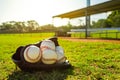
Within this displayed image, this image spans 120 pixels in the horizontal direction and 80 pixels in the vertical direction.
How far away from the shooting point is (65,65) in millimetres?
5305

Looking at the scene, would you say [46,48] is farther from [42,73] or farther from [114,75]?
[114,75]

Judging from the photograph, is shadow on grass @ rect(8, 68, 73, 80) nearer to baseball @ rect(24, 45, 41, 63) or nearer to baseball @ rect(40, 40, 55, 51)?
baseball @ rect(24, 45, 41, 63)

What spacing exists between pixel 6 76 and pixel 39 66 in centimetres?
75

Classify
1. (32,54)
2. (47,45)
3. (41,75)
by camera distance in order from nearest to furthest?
(41,75) < (32,54) < (47,45)

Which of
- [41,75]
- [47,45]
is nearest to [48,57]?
[47,45]

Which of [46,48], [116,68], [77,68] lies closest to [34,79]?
[46,48]

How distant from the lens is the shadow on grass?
4590mm

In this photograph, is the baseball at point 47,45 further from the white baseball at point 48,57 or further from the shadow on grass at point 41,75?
the shadow on grass at point 41,75

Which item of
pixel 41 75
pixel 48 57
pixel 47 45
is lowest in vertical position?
pixel 41 75

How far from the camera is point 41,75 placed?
187 inches

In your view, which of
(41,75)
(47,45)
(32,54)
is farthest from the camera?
(47,45)

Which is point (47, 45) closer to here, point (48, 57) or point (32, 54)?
point (48, 57)

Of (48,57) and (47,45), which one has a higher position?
(47,45)

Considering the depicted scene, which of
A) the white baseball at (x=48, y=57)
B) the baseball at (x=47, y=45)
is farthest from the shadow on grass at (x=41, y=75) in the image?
the baseball at (x=47, y=45)
